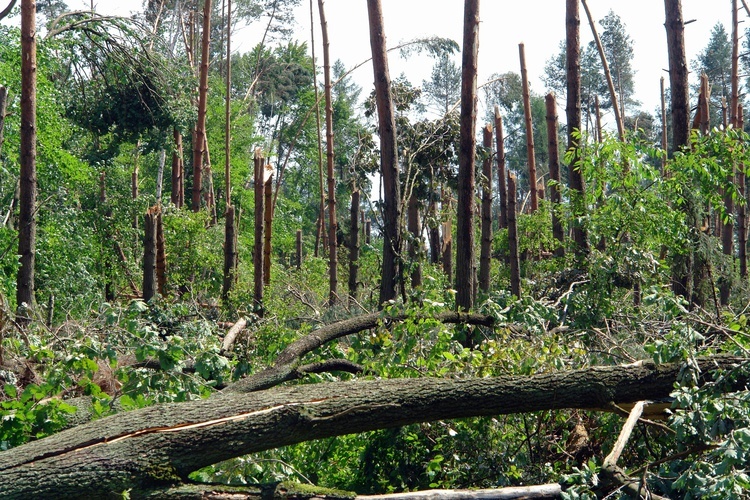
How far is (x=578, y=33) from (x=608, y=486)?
34.1ft

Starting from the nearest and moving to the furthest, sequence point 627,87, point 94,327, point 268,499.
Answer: point 268,499 < point 94,327 < point 627,87

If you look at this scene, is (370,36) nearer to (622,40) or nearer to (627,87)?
(622,40)

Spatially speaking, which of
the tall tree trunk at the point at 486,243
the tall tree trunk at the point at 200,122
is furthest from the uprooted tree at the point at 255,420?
the tall tree trunk at the point at 200,122

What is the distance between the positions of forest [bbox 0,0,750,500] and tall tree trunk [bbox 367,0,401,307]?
0.09ft

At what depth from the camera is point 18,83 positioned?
13.4m

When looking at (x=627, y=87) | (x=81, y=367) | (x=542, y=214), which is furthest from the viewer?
(x=627, y=87)

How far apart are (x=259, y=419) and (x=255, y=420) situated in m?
0.02

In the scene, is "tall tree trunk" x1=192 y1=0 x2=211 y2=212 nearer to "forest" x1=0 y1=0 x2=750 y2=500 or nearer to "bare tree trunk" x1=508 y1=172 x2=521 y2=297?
"forest" x1=0 y1=0 x2=750 y2=500

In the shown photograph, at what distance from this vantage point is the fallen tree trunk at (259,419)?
158 inches

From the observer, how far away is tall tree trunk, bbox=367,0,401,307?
35.2 ft

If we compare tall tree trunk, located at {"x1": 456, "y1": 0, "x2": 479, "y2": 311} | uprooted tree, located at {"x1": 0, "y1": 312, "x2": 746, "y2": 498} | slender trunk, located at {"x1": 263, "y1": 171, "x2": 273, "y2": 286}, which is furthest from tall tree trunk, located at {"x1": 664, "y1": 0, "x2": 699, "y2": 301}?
slender trunk, located at {"x1": 263, "y1": 171, "x2": 273, "y2": 286}

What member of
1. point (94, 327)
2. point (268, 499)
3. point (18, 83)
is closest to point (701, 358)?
point (268, 499)

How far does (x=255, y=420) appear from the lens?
434 centimetres

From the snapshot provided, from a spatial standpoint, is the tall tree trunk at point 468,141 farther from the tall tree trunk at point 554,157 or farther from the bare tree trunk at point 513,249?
the bare tree trunk at point 513,249
